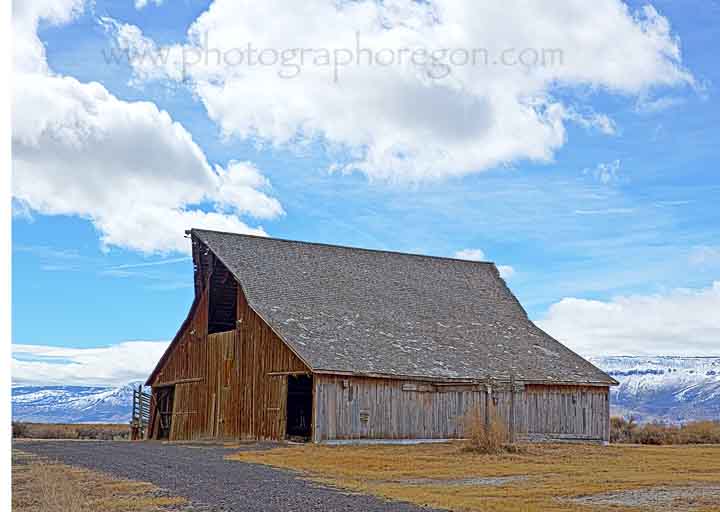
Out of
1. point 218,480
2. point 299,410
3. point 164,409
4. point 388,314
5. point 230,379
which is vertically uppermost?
point 388,314

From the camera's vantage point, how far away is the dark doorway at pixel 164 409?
47.3m

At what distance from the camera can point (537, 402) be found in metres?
40.0

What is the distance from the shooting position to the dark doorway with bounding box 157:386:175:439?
47272 millimetres

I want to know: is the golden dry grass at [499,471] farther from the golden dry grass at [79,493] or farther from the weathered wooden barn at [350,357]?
the golden dry grass at [79,493]

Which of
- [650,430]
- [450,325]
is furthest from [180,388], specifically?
[650,430]

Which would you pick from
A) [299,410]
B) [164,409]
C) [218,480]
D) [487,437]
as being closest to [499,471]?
[487,437]

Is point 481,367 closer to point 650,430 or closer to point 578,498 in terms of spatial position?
point 650,430

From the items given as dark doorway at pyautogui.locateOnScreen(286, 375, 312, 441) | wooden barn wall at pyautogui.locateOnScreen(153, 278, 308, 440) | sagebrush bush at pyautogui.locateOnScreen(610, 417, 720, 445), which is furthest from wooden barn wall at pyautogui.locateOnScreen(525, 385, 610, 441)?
wooden barn wall at pyautogui.locateOnScreen(153, 278, 308, 440)

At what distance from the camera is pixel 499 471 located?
937 inches

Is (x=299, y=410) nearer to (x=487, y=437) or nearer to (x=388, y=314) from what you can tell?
(x=388, y=314)

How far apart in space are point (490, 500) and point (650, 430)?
114 ft

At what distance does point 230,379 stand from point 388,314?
24.8 feet

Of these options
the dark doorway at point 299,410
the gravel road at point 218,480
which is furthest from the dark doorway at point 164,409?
the gravel road at point 218,480

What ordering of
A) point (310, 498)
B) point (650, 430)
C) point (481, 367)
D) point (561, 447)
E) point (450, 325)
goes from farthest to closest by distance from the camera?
point (650, 430), point (450, 325), point (481, 367), point (561, 447), point (310, 498)
